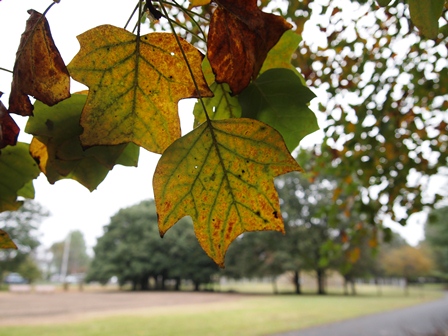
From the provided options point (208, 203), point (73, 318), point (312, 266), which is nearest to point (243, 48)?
point (208, 203)

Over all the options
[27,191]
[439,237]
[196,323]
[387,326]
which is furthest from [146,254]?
[27,191]

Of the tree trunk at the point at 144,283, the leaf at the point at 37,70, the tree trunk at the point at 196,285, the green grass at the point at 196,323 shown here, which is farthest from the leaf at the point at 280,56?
the tree trunk at the point at 144,283

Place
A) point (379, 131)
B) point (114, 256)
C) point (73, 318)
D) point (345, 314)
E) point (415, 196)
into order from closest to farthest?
point (379, 131) < point (415, 196) < point (73, 318) < point (345, 314) < point (114, 256)

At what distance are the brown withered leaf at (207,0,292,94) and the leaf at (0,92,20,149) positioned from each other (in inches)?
6.9

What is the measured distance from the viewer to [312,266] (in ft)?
66.7

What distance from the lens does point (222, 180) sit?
0.33m

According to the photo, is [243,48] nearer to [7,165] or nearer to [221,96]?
[221,96]

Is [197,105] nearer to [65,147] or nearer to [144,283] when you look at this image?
[65,147]

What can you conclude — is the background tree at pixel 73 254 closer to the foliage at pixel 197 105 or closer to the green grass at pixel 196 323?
the green grass at pixel 196 323

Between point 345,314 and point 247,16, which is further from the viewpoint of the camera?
point 345,314

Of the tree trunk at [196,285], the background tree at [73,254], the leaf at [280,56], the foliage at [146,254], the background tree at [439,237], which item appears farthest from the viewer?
the background tree at [73,254]

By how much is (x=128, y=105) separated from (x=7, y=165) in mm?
217

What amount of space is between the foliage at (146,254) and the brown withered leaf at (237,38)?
74.5ft

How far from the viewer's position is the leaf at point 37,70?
293 mm
